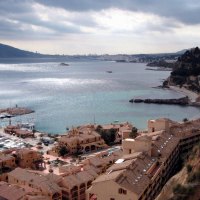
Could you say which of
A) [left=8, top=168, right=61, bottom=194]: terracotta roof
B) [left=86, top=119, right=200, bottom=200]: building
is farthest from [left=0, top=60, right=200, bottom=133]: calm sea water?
[left=8, top=168, right=61, bottom=194]: terracotta roof

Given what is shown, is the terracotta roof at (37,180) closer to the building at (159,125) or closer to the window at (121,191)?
the window at (121,191)

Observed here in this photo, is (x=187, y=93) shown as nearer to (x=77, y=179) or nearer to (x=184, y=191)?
(x=77, y=179)

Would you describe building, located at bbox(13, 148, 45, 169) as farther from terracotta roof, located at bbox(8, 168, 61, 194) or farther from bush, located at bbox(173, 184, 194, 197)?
bush, located at bbox(173, 184, 194, 197)

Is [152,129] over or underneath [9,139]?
over

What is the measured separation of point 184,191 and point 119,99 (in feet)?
170

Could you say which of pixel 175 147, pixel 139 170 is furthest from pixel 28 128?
pixel 139 170

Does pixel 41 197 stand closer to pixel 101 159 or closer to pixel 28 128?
pixel 101 159

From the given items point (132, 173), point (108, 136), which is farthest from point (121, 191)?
point (108, 136)

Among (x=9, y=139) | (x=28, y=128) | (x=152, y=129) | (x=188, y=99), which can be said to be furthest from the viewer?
(x=188, y=99)

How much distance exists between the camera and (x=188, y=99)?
59.1 m

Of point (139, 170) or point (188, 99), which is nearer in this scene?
point (139, 170)

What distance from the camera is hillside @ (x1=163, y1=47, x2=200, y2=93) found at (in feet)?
236

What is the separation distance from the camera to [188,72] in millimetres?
75438

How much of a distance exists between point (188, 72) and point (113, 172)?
63481mm
